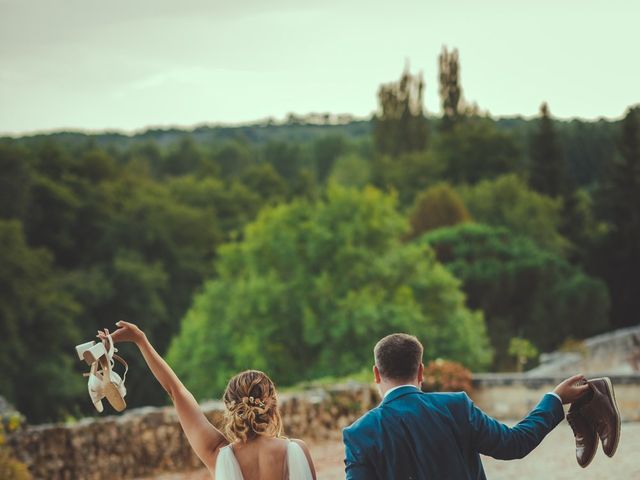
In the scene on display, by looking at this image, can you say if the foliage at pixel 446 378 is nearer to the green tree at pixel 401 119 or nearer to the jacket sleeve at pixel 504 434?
the jacket sleeve at pixel 504 434

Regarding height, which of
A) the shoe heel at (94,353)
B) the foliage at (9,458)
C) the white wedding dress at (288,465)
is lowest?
the foliage at (9,458)

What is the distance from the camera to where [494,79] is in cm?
7181

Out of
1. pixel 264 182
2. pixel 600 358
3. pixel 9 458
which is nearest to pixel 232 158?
pixel 264 182

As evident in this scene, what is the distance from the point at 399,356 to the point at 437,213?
48.7 m

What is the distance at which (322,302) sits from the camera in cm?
3128

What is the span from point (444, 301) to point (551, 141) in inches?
986

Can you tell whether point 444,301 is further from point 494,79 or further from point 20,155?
point 494,79

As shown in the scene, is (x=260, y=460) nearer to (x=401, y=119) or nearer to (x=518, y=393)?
(x=518, y=393)

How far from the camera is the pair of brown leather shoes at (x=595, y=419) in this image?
12.4 ft

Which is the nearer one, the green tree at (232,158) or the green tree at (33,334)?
the green tree at (33,334)

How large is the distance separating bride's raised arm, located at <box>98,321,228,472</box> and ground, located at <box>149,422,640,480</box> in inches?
294

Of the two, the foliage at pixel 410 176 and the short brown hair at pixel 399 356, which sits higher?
the short brown hair at pixel 399 356

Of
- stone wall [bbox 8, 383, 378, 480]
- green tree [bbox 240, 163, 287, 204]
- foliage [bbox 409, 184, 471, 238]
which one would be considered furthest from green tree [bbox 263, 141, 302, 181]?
stone wall [bbox 8, 383, 378, 480]

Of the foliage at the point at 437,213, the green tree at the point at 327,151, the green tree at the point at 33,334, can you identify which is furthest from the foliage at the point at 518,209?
the green tree at the point at 327,151
